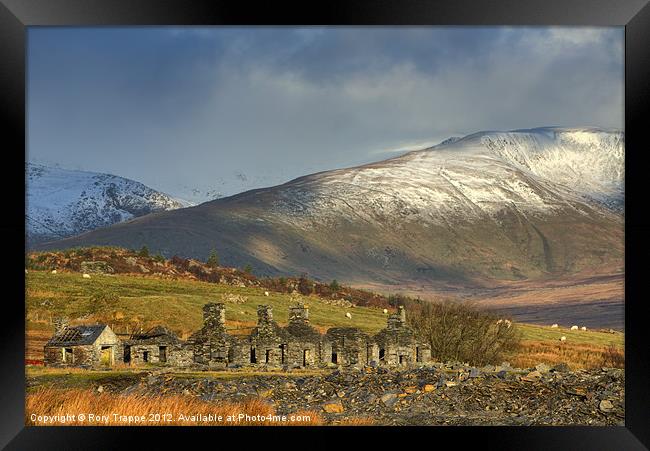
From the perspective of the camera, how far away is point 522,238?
2975 cm

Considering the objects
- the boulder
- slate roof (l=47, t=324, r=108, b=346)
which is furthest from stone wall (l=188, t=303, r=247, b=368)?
the boulder

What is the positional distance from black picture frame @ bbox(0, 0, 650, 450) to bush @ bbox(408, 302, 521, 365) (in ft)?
18.3

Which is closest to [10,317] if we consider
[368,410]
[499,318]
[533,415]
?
[368,410]

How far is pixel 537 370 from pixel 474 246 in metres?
18.4

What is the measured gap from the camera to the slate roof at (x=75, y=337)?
40.1ft

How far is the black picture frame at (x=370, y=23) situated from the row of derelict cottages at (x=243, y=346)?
351 centimetres

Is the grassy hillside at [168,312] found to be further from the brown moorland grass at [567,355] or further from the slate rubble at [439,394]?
A: the slate rubble at [439,394]

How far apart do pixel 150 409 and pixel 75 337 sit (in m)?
2.57

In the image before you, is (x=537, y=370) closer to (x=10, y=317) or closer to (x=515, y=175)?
(x=10, y=317)

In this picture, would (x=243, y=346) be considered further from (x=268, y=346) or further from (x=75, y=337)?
(x=75, y=337)

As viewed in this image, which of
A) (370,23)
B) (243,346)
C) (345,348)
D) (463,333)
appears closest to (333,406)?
(345,348)

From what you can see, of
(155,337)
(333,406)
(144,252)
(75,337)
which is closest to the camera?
(333,406)

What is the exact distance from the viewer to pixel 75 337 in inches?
484

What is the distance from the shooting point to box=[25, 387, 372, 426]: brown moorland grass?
10.2m
